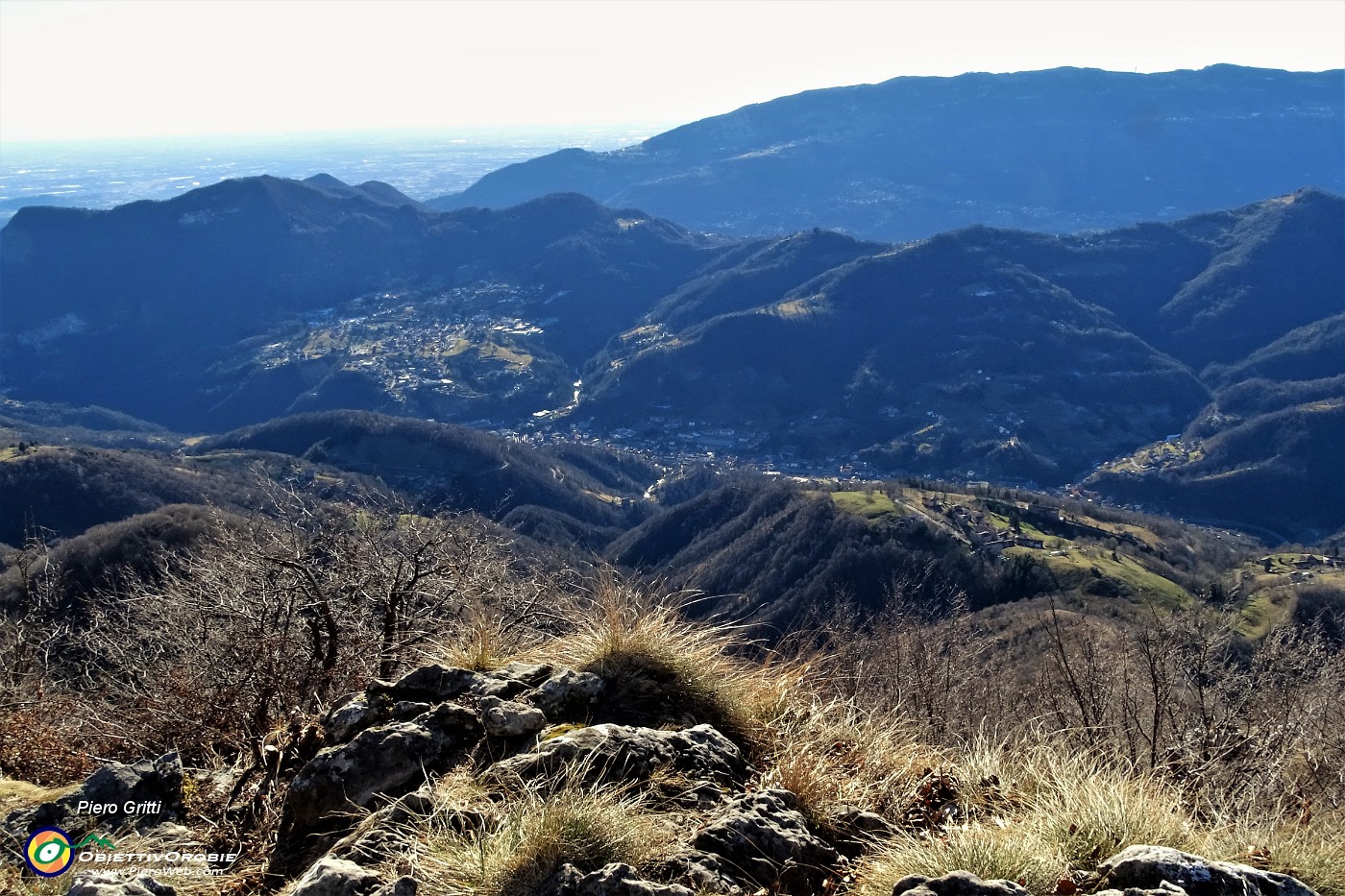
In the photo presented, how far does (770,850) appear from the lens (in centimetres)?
587

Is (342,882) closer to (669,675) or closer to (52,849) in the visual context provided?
(52,849)

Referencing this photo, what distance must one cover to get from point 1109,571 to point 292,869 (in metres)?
95.8

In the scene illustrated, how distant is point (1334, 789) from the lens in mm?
16031

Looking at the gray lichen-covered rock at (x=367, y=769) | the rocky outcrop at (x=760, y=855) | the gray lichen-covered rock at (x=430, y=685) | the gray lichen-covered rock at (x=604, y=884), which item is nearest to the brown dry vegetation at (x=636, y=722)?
the gray lichen-covered rock at (x=604, y=884)

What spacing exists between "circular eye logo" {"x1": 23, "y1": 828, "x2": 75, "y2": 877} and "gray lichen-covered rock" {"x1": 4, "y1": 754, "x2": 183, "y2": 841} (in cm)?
16

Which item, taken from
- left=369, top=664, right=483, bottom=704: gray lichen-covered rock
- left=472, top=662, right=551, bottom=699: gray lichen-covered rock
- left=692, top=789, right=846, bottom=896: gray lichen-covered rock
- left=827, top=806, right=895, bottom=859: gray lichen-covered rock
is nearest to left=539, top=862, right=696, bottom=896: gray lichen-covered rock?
left=692, top=789, right=846, bottom=896: gray lichen-covered rock

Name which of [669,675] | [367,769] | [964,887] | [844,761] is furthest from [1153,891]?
[367,769]

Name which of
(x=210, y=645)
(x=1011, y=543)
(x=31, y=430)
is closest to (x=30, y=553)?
(x=210, y=645)

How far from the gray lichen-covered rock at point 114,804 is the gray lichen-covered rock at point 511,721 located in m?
2.91

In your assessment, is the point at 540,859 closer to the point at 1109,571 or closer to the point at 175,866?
the point at 175,866

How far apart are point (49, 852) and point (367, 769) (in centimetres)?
244

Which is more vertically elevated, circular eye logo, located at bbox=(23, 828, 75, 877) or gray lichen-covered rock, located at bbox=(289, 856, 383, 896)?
gray lichen-covered rock, located at bbox=(289, 856, 383, 896)

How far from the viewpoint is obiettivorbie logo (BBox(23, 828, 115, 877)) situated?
6.50m

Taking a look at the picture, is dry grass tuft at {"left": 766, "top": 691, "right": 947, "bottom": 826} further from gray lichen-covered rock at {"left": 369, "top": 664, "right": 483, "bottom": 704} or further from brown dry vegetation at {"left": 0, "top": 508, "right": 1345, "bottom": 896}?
gray lichen-covered rock at {"left": 369, "top": 664, "right": 483, "bottom": 704}
